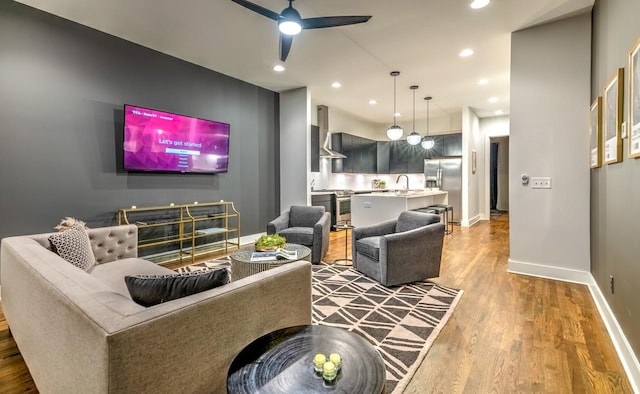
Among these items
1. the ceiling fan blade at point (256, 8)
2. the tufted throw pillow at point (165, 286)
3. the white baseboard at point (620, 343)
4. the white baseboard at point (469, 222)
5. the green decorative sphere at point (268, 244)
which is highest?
the ceiling fan blade at point (256, 8)

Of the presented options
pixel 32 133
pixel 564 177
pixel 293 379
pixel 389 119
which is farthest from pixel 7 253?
pixel 389 119

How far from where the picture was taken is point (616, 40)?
2.33 m

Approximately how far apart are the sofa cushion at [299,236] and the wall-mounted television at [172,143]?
68.7 inches

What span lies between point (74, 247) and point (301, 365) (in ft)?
7.62

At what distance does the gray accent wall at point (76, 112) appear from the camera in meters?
3.14

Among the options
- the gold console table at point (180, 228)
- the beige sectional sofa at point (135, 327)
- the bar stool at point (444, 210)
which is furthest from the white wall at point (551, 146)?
the gold console table at point (180, 228)

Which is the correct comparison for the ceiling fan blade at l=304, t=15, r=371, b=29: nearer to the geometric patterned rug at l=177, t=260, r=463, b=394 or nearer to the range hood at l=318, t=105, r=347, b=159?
the geometric patterned rug at l=177, t=260, r=463, b=394

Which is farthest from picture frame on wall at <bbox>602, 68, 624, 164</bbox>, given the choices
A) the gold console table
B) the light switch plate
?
the gold console table

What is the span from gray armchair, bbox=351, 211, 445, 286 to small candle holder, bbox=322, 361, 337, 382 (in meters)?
2.23

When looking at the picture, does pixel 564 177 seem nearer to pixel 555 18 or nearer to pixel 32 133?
pixel 555 18

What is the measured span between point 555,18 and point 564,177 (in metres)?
1.82

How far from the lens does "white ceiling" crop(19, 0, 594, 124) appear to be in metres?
3.20

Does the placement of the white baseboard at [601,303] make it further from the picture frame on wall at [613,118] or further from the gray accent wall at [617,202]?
the picture frame on wall at [613,118]

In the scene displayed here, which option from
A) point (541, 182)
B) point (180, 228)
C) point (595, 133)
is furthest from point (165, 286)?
point (541, 182)
